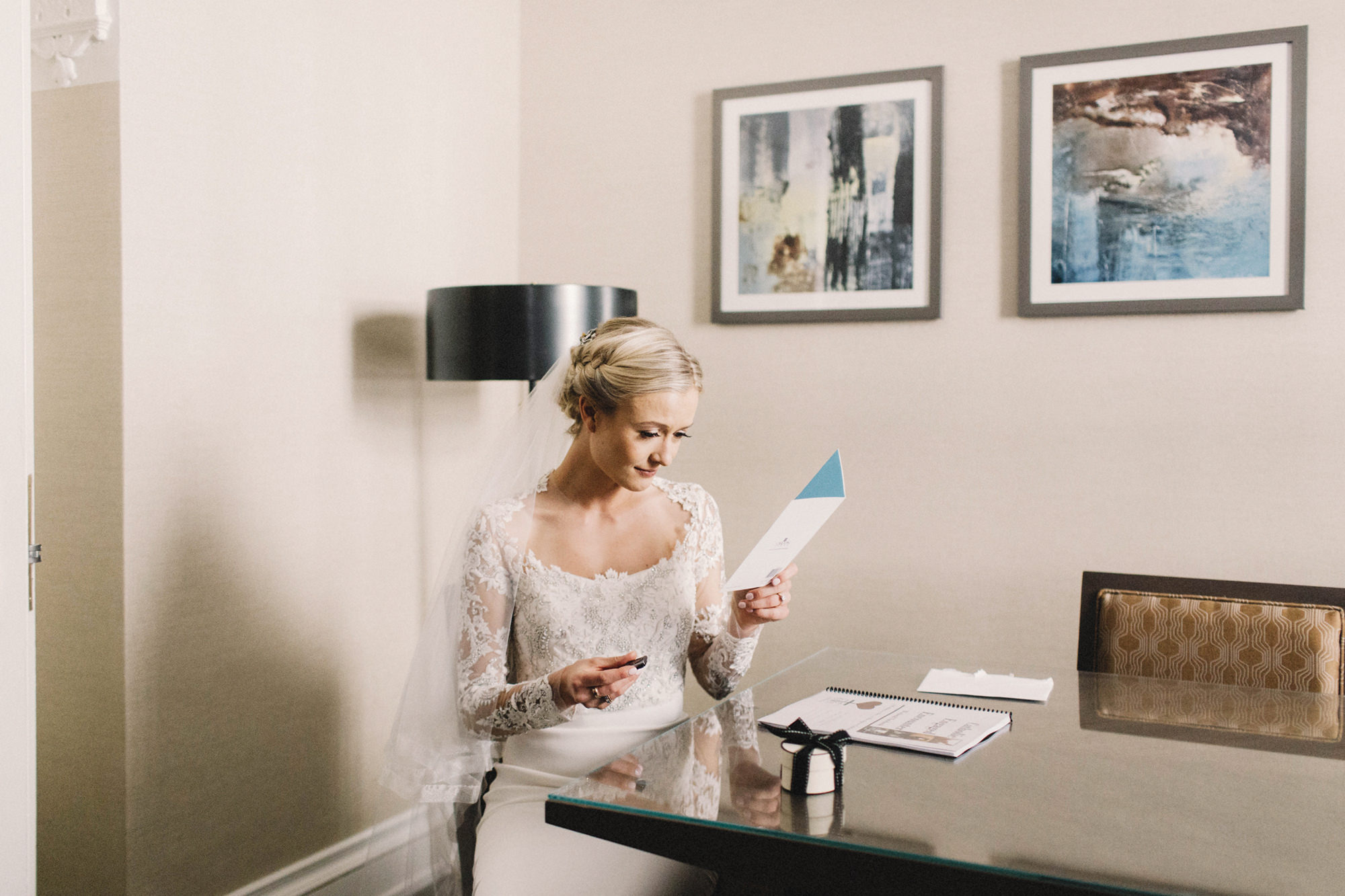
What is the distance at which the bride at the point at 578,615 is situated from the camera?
1.89m

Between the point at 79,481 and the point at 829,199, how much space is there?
2.11 m

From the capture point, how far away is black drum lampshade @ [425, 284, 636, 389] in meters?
2.65

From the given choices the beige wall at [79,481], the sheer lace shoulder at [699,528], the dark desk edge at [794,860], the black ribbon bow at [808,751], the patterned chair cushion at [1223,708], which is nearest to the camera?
the dark desk edge at [794,860]

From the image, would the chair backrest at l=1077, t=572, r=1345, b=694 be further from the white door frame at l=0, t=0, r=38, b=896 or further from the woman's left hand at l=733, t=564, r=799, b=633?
the white door frame at l=0, t=0, r=38, b=896

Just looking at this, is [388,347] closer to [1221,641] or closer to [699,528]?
[699,528]

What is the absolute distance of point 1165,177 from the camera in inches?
107

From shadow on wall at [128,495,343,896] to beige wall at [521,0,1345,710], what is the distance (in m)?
1.30

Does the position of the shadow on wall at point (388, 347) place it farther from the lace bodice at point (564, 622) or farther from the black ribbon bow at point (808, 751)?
the black ribbon bow at point (808, 751)

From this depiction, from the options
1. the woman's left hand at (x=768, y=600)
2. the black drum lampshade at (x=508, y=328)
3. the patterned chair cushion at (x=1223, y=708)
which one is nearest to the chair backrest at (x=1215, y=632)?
the patterned chair cushion at (x=1223, y=708)

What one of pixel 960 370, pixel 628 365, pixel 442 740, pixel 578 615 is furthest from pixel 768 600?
pixel 960 370

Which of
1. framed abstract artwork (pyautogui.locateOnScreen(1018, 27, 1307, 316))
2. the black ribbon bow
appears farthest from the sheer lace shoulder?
framed abstract artwork (pyautogui.locateOnScreen(1018, 27, 1307, 316))

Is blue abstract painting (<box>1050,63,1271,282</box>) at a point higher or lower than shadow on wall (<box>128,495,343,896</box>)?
higher

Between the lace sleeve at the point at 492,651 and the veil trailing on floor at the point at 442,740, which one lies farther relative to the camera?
the veil trailing on floor at the point at 442,740

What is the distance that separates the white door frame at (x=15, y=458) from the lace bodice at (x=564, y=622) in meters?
0.76
